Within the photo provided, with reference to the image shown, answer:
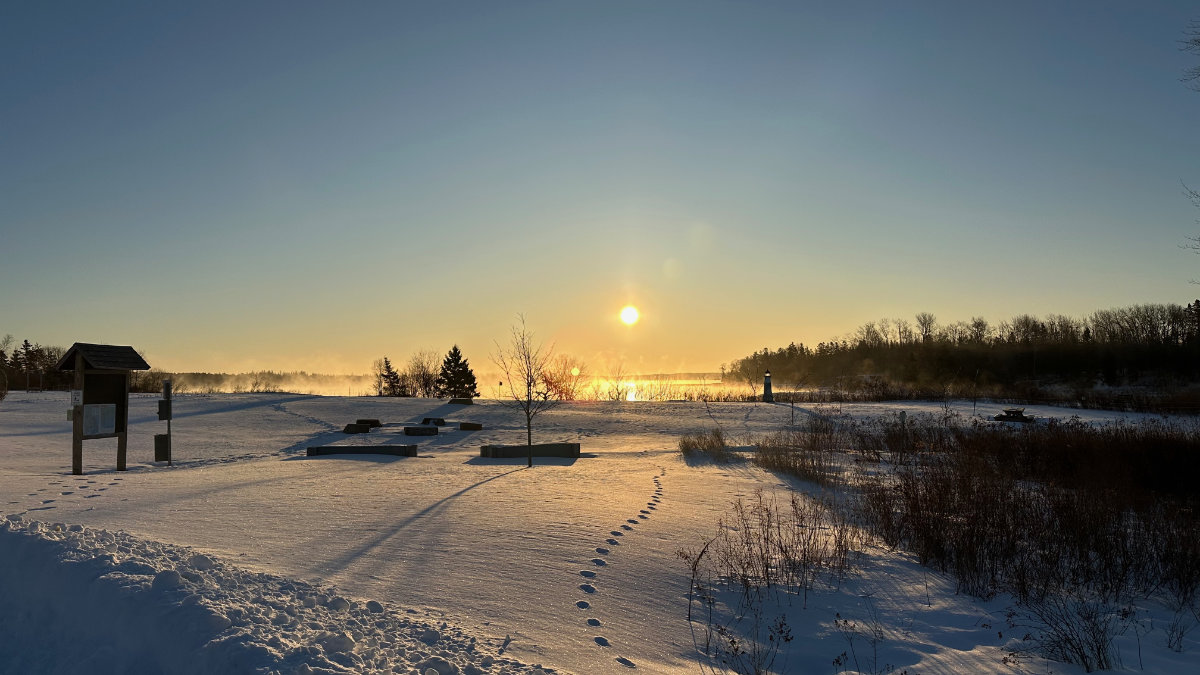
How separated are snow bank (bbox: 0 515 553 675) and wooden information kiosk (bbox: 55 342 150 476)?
906 cm

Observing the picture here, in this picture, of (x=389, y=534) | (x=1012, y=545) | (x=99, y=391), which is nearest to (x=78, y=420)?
→ (x=99, y=391)

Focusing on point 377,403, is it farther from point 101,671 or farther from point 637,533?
point 101,671

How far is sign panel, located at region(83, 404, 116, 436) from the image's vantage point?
44.8ft

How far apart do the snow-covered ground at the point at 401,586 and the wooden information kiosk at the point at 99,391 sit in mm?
1650

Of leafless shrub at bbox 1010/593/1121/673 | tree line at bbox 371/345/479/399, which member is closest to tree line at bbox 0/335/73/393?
tree line at bbox 371/345/479/399

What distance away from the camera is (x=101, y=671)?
180 inches

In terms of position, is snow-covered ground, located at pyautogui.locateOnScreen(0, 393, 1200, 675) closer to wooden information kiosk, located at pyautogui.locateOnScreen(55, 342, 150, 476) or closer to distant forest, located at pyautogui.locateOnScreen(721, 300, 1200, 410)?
wooden information kiosk, located at pyautogui.locateOnScreen(55, 342, 150, 476)

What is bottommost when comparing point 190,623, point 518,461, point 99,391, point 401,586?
point 518,461

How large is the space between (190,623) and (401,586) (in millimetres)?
1598

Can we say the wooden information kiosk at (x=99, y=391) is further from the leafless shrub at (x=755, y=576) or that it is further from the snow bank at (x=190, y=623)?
the leafless shrub at (x=755, y=576)

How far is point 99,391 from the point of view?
14062 mm

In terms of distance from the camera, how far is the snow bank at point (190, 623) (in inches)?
168

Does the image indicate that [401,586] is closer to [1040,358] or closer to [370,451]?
[370,451]

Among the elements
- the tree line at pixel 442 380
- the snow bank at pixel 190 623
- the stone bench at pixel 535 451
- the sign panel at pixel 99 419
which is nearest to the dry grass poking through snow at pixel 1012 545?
the snow bank at pixel 190 623
